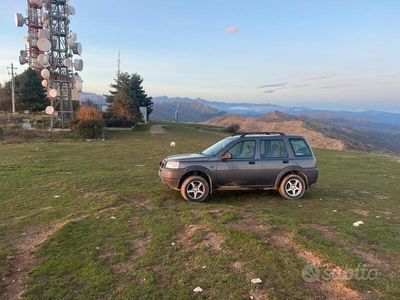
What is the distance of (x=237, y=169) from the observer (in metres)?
9.03

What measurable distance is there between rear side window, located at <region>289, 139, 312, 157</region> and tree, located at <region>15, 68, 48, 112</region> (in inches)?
1626

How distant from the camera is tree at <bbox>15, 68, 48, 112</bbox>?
4431 centimetres

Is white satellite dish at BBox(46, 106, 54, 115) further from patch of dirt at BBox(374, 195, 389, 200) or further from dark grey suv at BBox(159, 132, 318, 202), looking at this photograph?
patch of dirt at BBox(374, 195, 389, 200)

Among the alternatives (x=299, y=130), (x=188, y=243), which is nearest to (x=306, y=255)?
(x=188, y=243)

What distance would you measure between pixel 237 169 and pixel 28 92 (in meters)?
41.7

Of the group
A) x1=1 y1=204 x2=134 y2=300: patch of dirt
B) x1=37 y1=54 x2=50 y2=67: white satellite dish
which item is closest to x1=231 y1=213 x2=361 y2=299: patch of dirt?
x1=1 y1=204 x2=134 y2=300: patch of dirt

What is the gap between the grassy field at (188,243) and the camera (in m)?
4.59

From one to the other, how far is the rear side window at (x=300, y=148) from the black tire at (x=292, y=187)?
22.9 inches

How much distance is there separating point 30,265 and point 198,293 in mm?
2499

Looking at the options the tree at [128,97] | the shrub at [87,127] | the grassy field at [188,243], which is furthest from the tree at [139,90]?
the grassy field at [188,243]

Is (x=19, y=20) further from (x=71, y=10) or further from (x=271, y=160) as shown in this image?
(x=271, y=160)

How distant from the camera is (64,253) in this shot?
5664mm

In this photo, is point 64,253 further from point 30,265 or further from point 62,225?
point 62,225

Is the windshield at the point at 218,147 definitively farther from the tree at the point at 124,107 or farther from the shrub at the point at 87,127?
the tree at the point at 124,107
